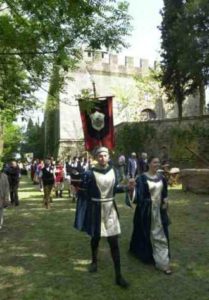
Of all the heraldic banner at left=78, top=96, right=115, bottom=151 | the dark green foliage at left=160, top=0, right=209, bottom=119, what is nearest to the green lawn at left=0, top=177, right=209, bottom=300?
the heraldic banner at left=78, top=96, right=115, bottom=151

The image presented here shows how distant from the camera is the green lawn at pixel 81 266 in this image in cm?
712

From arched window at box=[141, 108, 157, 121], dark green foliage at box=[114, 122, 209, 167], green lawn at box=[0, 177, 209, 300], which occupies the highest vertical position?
arched window at box=[141, 108, 157, 121]

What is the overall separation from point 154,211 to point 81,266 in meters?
1.58

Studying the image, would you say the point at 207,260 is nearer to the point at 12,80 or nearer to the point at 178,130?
the point at 12,80

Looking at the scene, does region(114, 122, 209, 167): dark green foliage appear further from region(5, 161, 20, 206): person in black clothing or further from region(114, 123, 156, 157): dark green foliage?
region(5, 161, 20, 206): person in black clothing

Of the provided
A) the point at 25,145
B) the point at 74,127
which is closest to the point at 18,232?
the point at 74,127

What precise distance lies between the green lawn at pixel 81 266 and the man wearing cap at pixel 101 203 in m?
0.55

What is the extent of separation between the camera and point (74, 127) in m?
45.8

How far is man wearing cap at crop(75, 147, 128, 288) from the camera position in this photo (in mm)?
7510

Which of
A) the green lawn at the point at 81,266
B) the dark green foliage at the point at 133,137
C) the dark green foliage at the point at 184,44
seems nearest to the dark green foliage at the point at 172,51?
the dark green foliage at the point at 184,44

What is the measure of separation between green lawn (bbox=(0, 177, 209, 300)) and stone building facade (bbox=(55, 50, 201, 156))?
104ft

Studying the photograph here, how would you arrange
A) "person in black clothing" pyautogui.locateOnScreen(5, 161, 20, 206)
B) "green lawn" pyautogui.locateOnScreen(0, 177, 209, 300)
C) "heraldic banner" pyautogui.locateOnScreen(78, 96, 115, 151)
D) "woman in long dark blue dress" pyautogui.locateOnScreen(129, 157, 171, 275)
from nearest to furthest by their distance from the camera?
"green lawn" pyautogui.locateOnScreen(0, 177, 209, 300)
"woman in long dark blue dress" pyautogui.locateOnScreen(129, 157, 171, 275)
"person in black clothing" pyautogui.locateOnScreen(5, 161, 20, 206)
"heraldic banner" pyautogui.locateOnScreen(78, 96, 115, 151)

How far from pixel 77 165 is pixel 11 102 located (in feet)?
22.0

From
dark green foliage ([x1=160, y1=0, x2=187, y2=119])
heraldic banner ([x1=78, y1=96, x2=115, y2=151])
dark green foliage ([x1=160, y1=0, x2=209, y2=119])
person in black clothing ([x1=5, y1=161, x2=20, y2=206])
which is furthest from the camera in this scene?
dark green foliage ([x1=160, y1=0, x2=187, y2=119])
